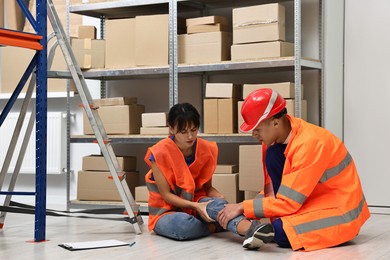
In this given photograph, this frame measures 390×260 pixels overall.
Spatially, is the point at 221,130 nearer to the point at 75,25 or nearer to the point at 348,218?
the point at 348,218

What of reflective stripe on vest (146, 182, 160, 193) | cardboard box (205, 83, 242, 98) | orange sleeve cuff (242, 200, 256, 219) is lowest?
orange sleeve cuff (242, 200, 256, 219)

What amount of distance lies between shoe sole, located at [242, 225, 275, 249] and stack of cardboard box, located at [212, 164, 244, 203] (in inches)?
58.0

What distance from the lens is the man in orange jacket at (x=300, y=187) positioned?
3.53 metres

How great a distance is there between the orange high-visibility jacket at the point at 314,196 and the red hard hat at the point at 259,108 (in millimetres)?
158

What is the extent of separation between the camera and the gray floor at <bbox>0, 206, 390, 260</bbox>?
3510 mm

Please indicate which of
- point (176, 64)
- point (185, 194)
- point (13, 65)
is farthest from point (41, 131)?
point (13, 65)

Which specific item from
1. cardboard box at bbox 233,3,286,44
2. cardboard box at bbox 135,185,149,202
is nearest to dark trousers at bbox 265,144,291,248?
cardboard box at bbox 233,3,286,44

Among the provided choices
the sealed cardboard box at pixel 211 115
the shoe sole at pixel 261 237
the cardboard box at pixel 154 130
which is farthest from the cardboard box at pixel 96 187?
the shoe sole at pixel 261 237

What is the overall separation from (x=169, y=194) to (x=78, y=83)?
2.99ft

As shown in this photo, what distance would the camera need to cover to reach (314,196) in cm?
370

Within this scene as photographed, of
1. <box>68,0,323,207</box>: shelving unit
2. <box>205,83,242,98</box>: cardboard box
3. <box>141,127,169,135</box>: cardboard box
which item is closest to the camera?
<box>68,0,323,207</box>: shelving unit

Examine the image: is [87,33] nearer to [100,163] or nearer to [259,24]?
[100,163]

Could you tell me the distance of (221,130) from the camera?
5.13 meters

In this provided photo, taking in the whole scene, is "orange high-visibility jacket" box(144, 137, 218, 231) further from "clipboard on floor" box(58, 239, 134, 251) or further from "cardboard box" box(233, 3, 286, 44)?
"cardboard box" box(233, 3, 286, 44)
